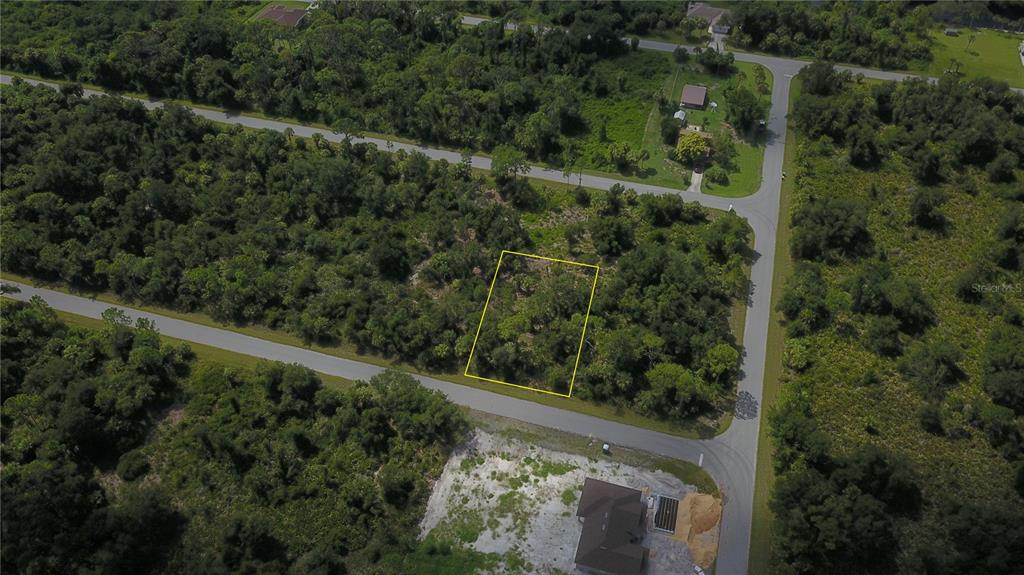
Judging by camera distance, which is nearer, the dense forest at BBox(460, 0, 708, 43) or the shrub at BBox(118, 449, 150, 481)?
the shrub at BBox(118, 449, 150, 481)

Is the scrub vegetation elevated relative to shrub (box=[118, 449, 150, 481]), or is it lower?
elevated

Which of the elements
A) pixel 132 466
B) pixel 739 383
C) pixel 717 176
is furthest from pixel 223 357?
pixel 717 176

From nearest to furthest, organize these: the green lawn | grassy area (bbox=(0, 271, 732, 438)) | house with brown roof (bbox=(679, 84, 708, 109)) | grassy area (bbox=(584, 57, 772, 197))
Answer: grassy area (bbox=(0, 271, 732, 438)) → grassy area (bbox=(584, 57, 772, 197)) → house with brown roof (bbox=(679, 84, 708, 109)) → the green lawn

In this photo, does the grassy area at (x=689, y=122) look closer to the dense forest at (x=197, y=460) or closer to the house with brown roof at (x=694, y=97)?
the house with brown roof at (x=694, y=97)

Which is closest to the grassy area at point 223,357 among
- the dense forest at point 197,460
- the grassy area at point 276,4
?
the dense forest at point 197,460

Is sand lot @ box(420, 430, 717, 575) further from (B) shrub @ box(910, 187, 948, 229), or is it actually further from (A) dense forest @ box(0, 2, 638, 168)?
(B) shrub @ box(910, 187, 948, 229)

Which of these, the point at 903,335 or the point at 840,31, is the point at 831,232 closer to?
the point at 903,335

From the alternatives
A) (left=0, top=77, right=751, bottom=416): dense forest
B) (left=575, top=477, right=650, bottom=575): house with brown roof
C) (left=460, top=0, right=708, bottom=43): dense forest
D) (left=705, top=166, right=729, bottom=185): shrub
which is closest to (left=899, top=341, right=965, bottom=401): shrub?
(left=0, top=77, right=751, bottom=416): dense forest
